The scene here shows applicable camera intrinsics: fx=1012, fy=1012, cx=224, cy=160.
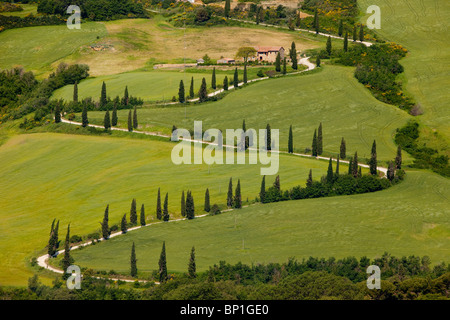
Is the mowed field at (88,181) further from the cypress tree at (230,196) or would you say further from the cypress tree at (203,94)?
the cypress tree at (203,94)

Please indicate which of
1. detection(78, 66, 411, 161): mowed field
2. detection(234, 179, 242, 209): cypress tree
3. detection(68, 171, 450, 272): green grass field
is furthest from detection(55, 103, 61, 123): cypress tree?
detection(234, 179, 242, 209): cypress tree

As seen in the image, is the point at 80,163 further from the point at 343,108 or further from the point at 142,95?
the point at 343,108

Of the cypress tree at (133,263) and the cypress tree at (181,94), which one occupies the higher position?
the cypress tree at (181,94)

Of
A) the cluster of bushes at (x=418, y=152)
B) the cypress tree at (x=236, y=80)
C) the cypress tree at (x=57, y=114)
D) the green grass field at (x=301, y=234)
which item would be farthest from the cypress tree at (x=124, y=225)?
the cypress tree at (x=236, y=80)

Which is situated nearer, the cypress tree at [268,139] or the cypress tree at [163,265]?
the cypress tree at [163,265]

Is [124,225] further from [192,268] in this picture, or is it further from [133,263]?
[192,268]
